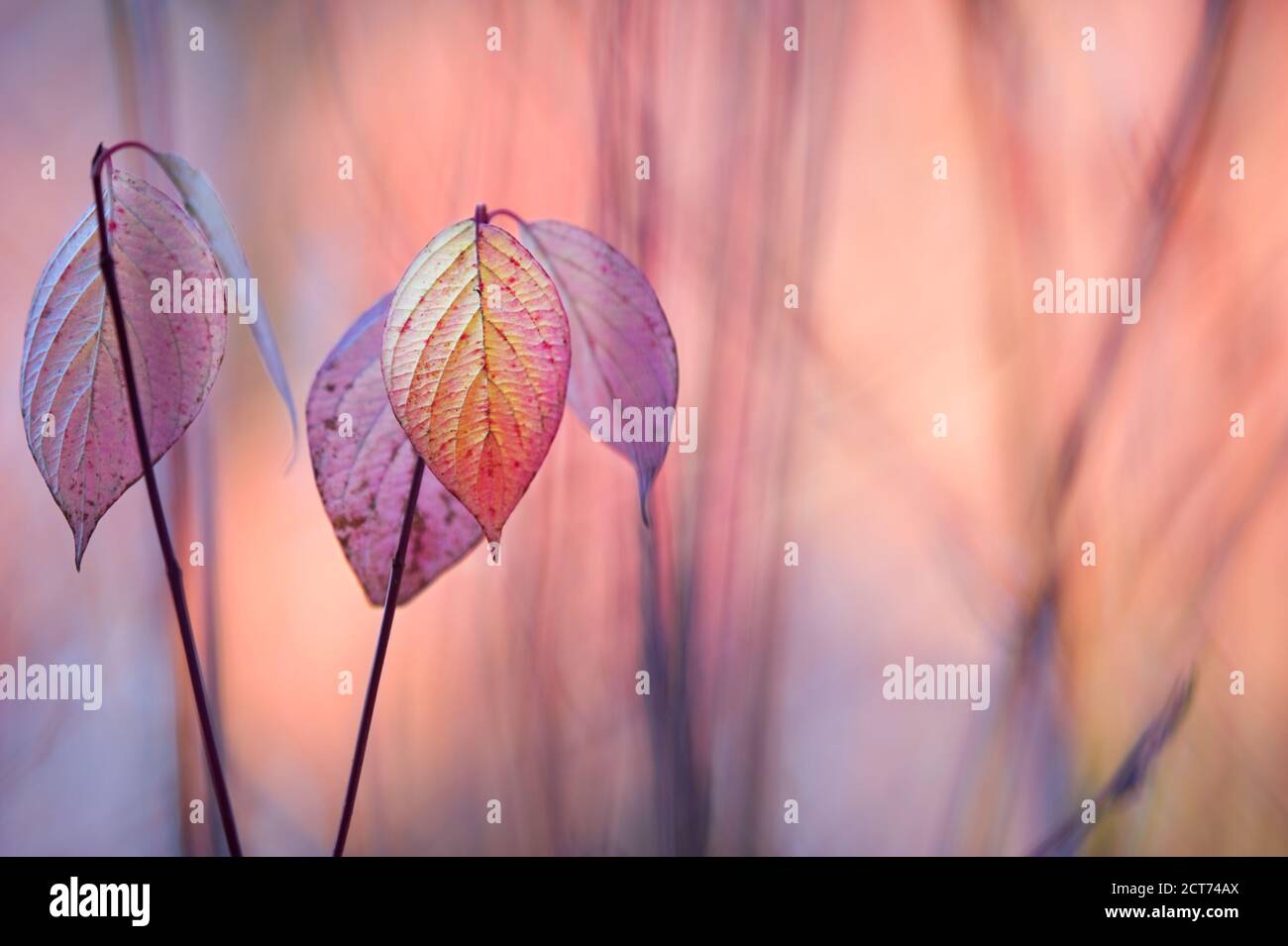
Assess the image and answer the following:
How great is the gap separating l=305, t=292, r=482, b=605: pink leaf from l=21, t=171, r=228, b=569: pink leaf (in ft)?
0.27

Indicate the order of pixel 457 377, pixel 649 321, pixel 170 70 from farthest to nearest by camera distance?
1. pixel 170 70
2. pixel 649 321
3. pixel 457 377

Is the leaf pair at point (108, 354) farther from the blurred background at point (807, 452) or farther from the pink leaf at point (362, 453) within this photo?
the blurred background at point (807, 452)

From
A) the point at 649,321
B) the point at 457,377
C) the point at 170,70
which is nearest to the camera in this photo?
the point at 457,377

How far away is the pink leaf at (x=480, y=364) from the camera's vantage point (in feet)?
1.58

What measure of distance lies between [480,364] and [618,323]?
16 cm

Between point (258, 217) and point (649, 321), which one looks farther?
point (258, 217)

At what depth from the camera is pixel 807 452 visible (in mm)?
861

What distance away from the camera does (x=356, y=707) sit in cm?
84

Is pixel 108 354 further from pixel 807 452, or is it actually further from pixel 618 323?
pixel 807 452

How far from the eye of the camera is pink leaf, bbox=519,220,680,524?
61 centimetres

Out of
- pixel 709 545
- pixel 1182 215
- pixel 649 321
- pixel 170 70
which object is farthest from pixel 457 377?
pixel 1182 215

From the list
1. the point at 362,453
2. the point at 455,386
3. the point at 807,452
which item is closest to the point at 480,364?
the point at 455,386

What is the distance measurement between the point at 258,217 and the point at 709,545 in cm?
54

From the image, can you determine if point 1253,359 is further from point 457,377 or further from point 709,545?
point 457,377
